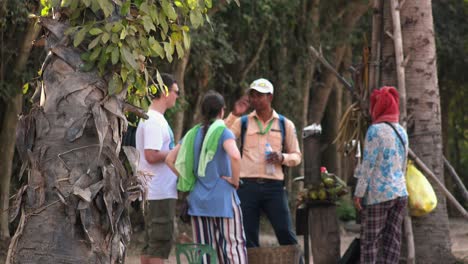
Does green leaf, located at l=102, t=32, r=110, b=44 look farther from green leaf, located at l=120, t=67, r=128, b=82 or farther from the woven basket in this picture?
the woven basket

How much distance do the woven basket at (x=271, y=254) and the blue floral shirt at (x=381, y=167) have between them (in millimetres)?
809

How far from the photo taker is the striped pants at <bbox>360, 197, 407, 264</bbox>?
30.1ft

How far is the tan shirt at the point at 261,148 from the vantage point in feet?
30.8

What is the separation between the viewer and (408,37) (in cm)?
1053

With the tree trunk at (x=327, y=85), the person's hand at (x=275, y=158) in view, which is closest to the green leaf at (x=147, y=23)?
the person's hand at (x=275, y=158)

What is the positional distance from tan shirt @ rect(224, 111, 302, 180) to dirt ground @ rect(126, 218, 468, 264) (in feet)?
9.05

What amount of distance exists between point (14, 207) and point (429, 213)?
20.8 ft

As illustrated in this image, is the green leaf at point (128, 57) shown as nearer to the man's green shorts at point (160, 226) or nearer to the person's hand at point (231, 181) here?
the person's hand at point (231, 181)

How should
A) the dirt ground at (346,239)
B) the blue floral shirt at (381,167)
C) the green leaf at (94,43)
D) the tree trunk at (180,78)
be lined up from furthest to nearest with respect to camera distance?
the tree trunk at (180,78) → the dirt ground at (346,239) → the blue floral shirt at (381,167) → the green leaf at (94,43)

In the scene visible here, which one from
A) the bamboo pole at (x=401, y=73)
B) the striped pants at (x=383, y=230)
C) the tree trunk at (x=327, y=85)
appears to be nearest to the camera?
the striped pants at (x=383, y=230)

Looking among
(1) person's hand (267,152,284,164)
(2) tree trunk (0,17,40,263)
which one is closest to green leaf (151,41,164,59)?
(1) person's hand (267,152,284,164)

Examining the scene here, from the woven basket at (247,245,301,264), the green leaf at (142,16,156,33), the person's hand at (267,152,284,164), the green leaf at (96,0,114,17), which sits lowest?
the woven basket at (247,245,301,264)

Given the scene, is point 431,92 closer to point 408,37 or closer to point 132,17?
point 408,37

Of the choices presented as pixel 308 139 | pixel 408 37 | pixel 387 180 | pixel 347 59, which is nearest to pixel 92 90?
pixel 387 180
